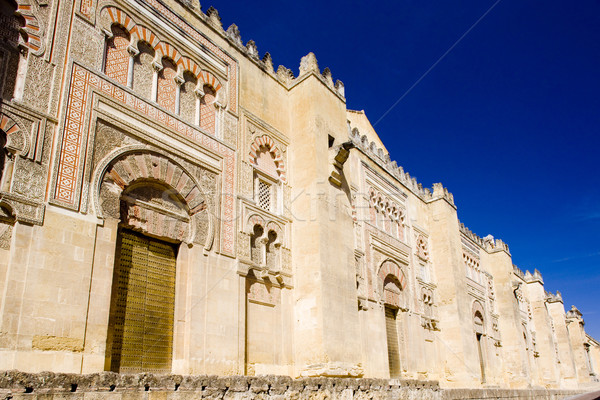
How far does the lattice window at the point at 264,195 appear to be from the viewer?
797cm

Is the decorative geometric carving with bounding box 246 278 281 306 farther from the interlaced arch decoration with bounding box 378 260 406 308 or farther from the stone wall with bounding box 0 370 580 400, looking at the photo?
the interlaced arch decoration with bounding box 378 260 406 308

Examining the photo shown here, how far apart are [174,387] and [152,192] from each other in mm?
3026

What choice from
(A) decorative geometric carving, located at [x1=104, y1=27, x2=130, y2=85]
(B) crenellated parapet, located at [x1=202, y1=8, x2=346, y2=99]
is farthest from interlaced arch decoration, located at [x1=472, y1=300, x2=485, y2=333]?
(A) decorative geometric carving, located at [x1=104, y1=27, x2=130, y2=85]

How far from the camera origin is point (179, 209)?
21.4 ft

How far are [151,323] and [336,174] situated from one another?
14.3 feet

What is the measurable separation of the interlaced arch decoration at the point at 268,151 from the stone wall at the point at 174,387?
12.2 feet

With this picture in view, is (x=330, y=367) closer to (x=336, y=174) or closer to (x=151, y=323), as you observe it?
(x=151, y=323)

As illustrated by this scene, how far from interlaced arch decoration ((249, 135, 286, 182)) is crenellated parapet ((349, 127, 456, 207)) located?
10.2 feet

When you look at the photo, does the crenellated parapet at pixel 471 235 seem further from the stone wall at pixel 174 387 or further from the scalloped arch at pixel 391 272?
the stone wall at pixel 174 387

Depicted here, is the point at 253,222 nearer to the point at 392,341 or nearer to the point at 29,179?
the point at 29,179

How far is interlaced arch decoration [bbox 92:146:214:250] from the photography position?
5.61 m

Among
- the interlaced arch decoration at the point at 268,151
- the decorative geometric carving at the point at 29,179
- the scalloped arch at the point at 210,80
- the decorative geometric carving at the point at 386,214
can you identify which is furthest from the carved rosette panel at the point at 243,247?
the decorative geometric carving at the point at 386,214

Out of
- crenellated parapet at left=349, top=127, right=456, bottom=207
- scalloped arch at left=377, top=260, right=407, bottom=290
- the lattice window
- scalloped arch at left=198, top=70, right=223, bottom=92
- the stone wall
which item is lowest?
the stone wall

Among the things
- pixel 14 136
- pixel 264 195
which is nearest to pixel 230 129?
pixel 264 195
